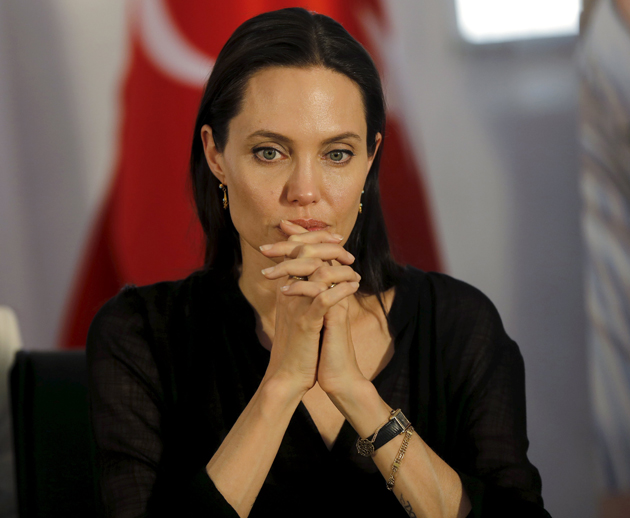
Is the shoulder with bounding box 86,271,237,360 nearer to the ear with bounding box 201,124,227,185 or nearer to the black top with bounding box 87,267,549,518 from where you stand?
the black top with bounding box 87,267,549,518

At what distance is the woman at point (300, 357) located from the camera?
0.99 metres

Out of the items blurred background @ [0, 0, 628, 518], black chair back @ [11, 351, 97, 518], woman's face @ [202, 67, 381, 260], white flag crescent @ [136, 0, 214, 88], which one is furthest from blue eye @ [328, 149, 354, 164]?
white flag crescent @ [136, 0, 214, 88]

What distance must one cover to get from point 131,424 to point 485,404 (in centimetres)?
66

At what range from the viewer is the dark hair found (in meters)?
1.12

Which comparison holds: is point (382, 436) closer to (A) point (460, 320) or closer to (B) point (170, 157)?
(A) point (460, 320)

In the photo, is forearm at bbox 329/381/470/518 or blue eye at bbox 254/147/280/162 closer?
forearm at bbox 329/381/470/518

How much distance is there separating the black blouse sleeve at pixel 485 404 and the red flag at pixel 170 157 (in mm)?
678

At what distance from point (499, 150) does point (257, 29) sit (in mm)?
1039

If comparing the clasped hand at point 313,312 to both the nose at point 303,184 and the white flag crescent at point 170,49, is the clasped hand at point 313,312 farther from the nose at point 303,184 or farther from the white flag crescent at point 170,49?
the white flag crescent at point 170,49

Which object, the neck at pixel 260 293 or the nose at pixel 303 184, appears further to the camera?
the neck at pixel 260 293

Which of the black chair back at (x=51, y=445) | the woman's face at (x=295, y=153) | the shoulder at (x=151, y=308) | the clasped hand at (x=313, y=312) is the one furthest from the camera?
the black chair back at (x=51, y=445)

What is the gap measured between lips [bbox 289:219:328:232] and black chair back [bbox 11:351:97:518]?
663 mm

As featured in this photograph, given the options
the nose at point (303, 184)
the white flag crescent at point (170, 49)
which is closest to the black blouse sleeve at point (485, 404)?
the nose at point (303, 184)

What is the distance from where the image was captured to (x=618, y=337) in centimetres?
176
